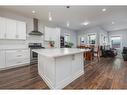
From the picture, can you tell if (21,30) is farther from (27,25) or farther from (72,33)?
(72,33)

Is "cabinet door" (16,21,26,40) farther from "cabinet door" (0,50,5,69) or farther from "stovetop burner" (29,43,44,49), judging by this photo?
"cabinet door" (0,50,5,69)

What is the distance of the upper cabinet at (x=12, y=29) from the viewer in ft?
13.7

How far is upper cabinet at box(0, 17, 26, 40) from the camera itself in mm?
4176

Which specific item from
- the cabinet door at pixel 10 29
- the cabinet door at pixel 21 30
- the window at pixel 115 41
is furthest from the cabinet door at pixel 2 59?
the window at pixel 115 41

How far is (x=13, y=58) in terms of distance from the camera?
430 cm

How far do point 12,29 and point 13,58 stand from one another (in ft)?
4.35

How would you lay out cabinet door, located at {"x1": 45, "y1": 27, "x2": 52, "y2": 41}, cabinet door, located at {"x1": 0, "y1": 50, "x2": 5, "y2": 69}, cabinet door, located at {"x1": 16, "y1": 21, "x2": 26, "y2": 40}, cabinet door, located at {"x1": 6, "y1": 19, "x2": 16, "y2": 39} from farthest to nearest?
1. cabinet door, located at {"x1": 45, "y1": 27, "x2": 52, "y2": 41}
2. cabinet door, located at {"x1": 16, "y1": 21, "x2": 26, "y2": 40}
3. cabinet door, located at {"x1": 6, "y1": 19, "x2": 16, "y2": 39}
4. cabinet door, located at {"x1": 0, "y1": 50, "x2": 5, "y2": 69}

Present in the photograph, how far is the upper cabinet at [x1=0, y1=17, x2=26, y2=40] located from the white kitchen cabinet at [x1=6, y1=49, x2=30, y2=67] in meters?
0.70

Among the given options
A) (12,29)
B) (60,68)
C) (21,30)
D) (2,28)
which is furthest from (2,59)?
(60,68)

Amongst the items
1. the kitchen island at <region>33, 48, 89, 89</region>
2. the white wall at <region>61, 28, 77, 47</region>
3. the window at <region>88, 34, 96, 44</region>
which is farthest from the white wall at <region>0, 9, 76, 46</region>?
the window at <region>88, 34, 96, 44</region>

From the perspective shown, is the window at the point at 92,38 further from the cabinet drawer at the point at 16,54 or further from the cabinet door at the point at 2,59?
the cabinet door at the point at 2,59
